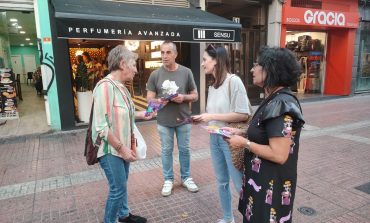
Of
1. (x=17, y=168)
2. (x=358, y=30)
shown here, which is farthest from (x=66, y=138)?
(x=358, y=30)

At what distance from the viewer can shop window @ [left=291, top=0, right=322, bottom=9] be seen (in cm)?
1086

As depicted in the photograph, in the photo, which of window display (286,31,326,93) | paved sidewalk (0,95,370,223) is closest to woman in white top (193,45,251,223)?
paved sidewalk (0,95,370,223)

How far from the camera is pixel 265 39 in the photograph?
10.6 metres

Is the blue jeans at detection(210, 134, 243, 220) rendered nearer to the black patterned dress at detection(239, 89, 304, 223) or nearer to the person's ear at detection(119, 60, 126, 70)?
the black patterned dress at detection(239, 89, 304, 223)

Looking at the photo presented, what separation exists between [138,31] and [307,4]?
787 cm

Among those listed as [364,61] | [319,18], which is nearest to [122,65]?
[319,18]

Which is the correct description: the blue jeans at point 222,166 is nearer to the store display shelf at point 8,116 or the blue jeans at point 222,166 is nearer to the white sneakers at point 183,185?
the white sneakers at point 183,185

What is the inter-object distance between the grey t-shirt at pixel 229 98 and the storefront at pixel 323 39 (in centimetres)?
868

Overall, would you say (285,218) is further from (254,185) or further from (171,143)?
(171,143)

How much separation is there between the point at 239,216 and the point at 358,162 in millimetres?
2973

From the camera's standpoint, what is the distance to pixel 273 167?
1837 mm

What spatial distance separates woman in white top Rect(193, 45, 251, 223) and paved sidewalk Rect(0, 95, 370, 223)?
744mm

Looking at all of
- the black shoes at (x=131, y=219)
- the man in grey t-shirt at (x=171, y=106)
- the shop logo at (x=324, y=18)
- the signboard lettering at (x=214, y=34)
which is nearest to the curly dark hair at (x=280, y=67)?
the man in grey t-shirt at (x=171, y=106)

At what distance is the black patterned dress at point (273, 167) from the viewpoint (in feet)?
5.67
